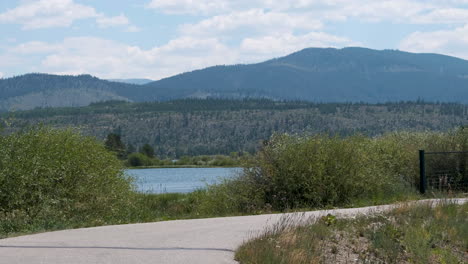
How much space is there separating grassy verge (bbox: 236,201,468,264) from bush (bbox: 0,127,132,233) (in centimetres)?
516

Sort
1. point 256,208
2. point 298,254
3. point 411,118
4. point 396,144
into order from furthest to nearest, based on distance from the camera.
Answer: point 411,118, point 396,144, point 256,208, point 298,254

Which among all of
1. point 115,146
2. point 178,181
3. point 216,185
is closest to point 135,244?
point 216,185

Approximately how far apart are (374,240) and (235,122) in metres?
142

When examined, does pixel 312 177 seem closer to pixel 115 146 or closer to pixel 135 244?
pixel 135 244

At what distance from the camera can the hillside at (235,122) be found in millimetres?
143875

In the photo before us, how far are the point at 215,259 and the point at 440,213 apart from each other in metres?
9.19

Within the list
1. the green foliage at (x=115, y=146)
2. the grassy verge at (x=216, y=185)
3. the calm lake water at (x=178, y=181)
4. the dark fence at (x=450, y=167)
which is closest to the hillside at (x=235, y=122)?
the green foliage at (x=115, y=146)

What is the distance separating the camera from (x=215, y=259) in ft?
37.2

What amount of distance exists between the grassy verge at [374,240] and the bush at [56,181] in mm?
Result: 5155

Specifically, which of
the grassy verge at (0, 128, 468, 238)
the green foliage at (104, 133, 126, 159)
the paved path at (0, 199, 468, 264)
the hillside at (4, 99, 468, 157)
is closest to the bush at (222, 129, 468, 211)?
the grassy verge at (0, 128, 468, 238)

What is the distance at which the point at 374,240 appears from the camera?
51.4 feet

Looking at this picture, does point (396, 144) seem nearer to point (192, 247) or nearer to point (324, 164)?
point (324, 164)

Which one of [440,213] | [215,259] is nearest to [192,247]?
[215,259]

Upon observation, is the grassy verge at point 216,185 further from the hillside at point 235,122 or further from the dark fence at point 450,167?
the hillside at point 235,122
